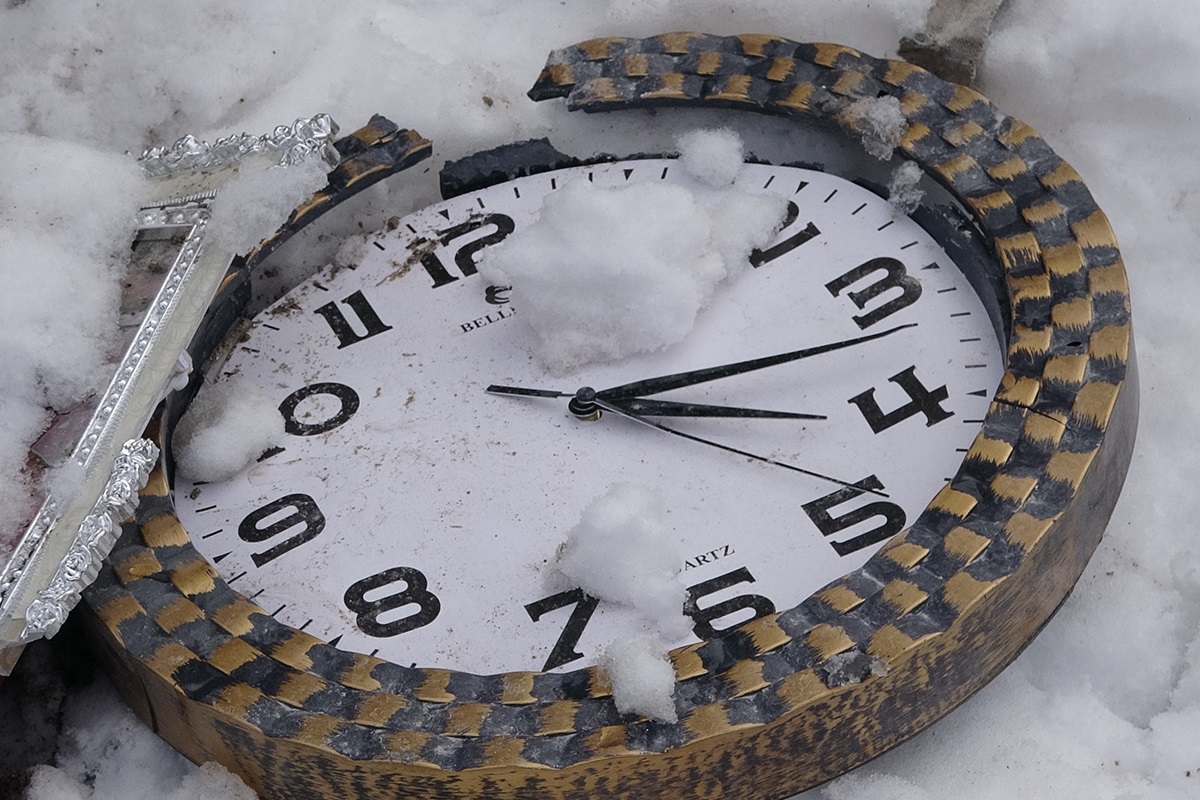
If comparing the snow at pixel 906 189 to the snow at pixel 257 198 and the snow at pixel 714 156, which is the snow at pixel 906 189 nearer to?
the snow at pixel 714 156

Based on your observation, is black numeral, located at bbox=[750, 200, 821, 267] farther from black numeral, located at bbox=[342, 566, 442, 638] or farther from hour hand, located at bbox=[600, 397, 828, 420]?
black numeral, located at bbox=[342, 566, 442, 638]

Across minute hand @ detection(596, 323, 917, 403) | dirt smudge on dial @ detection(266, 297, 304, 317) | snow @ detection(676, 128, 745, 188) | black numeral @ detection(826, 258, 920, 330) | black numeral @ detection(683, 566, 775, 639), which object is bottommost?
black numeral @ detection(683, 566, 775, 639)

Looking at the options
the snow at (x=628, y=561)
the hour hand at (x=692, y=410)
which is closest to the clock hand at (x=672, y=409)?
the hour hand at (x=692, y=410)

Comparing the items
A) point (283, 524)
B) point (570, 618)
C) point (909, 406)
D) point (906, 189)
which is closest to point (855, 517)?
point (909, 406)

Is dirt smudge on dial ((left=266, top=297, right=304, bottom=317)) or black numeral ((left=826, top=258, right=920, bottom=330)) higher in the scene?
dirt smudge on dial ((left=266, top=297, right=304, bottom=317))

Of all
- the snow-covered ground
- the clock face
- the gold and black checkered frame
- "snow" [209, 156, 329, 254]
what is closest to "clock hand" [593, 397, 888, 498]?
the clock face

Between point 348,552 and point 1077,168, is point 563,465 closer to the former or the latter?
point 348,552

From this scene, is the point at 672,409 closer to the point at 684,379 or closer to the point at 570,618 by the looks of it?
the point at 684,379
